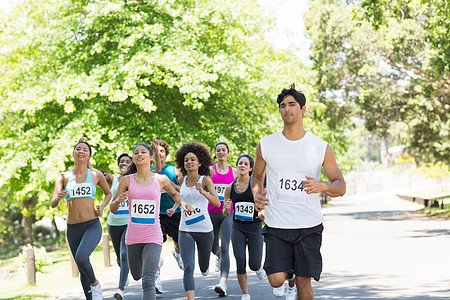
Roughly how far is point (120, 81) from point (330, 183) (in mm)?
15311

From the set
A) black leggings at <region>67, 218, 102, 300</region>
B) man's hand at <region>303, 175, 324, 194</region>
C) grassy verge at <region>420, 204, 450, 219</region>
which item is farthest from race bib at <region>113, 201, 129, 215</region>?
grassy verge at <region>420, 204, 450, 219</region>

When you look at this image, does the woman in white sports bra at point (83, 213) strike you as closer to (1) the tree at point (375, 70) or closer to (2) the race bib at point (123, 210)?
(2) the race bib at point (123, 210)

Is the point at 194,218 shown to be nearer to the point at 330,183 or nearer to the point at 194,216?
the point at 194,216

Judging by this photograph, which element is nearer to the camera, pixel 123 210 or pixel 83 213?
pixel 83 213

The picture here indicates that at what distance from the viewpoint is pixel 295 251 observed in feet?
19.5

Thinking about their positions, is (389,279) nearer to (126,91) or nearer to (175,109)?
(126,91)

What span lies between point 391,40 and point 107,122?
535 inches

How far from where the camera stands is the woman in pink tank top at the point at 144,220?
713cm

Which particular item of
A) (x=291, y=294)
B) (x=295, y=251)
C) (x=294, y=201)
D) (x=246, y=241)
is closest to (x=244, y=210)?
(x=246, y=241)

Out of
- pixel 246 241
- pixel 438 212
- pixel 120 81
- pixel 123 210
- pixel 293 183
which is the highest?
pixel 120 81

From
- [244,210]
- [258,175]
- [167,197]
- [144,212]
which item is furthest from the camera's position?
[167,197]

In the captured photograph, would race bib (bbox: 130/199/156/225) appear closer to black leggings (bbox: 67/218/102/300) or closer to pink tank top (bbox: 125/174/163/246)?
pink tank top (bbox: 125/174/163/246)

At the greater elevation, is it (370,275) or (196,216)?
(196,216)

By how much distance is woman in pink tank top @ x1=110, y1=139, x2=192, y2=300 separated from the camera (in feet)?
23.4
